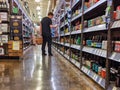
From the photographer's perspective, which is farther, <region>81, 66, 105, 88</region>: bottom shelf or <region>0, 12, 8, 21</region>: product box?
<region>0, 12, 8, 21</region>: product box

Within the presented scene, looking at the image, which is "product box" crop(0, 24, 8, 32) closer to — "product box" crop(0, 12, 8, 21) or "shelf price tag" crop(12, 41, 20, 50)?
"product box" crop(0, 12, 8, 21)

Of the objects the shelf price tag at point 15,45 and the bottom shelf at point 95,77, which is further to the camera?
the shelf price tag at point 15,45

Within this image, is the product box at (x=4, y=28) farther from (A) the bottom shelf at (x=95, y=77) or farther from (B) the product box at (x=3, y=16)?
(A) the bottom shelf at (x=95, y=77)

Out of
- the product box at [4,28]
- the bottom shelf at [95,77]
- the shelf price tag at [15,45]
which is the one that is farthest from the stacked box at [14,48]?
the bottom shelf at [95,77]

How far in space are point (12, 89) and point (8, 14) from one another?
→ 4.65 metres

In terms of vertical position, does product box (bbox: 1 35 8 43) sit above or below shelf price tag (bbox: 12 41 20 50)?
above

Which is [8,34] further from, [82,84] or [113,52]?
[113,52]

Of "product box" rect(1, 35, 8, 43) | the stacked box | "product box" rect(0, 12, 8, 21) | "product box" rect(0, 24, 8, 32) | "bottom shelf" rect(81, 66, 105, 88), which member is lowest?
"bottom shelf" rect(81, 66, 105, 88)

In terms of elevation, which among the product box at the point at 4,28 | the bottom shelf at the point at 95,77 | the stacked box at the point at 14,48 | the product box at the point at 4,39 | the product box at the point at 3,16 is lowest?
the bottom shelf at the point at 95,77

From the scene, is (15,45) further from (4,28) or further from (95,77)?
(95,77)

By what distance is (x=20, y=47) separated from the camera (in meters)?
7.09

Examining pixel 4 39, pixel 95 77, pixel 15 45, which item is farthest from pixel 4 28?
pixel 95 77

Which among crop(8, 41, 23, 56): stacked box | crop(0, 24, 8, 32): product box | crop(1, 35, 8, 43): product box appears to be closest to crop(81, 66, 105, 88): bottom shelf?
crop(8, 41, 23, 56): stacked box

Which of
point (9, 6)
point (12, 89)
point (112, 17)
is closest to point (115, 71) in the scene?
point (112, 17)
